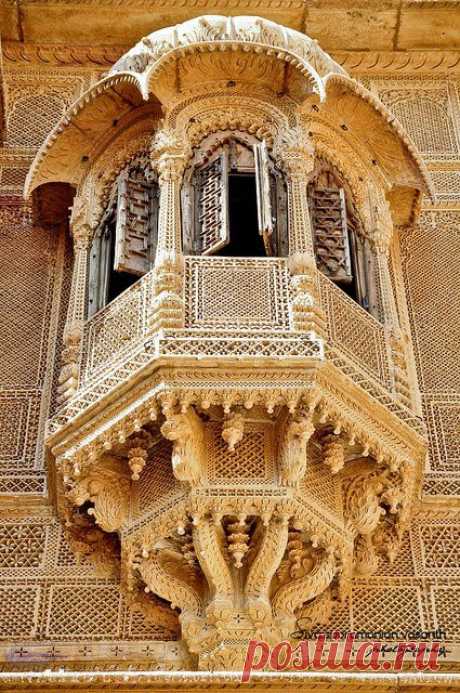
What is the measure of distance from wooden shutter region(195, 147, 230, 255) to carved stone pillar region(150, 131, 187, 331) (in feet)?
0.48

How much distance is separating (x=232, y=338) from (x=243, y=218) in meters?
1.77

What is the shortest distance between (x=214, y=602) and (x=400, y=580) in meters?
1.13

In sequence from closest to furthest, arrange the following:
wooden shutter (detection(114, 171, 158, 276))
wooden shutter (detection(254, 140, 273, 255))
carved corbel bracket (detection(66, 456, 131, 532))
Answer: carved corbel bracket (detection(66, 456, 131, 532)) → wooden shutter (detection(254, 140, 273, 255)) → wooden shutter (detection(114, 171, 158, 276))

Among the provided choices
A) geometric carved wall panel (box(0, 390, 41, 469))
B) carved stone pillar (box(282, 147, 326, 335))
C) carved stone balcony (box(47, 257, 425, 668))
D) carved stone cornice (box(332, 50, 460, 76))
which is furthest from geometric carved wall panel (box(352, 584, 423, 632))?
carved stone cornice (box(332, 50, 460, 76))

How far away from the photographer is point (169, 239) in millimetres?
8258

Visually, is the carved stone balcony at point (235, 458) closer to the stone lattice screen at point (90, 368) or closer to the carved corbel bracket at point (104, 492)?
the carved corbel bracket at point (104, 492)

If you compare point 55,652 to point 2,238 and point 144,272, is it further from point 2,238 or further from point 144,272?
point 2,238

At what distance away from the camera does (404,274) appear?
371 inches

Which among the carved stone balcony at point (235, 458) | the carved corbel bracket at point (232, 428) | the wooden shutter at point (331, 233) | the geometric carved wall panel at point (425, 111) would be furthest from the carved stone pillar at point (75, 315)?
the geometric carved wall panel at point (425, 111)

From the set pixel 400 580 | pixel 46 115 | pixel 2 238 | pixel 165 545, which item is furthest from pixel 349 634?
pixel 46 115

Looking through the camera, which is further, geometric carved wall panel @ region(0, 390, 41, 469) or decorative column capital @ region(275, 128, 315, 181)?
decorative column capital @ region(275, 128, 315, 181)

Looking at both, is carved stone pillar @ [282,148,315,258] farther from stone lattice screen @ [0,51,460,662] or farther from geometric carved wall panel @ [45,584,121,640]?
geometric carved wall panel @ [45,584,121,640]

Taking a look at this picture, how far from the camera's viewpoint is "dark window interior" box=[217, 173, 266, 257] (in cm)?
894

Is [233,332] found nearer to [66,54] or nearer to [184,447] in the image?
→ [184,447]
